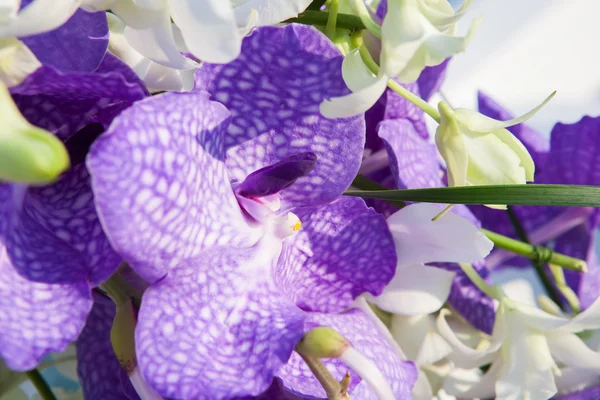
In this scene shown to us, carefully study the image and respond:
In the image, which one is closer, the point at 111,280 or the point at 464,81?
the point at 111,280

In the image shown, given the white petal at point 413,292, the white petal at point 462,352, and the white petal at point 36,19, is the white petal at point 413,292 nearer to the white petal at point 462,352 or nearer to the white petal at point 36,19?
the white petal at point 462,352

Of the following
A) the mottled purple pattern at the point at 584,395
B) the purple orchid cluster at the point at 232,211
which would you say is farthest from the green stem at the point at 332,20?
the mottled purple pattern at the point at 584,395

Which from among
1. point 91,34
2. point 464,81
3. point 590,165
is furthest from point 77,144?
point 464,81

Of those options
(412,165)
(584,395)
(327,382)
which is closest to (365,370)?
(327,382)

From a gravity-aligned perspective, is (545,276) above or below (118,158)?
below

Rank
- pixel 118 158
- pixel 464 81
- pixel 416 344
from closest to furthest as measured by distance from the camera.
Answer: pixel 118 158
pixel 416 344
pixel 464 81

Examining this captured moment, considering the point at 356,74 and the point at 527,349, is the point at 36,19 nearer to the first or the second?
the point at 356,74

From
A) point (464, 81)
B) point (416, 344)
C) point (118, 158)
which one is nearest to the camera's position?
point (118, 158)

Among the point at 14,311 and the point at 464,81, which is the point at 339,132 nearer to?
the point at 14,311
